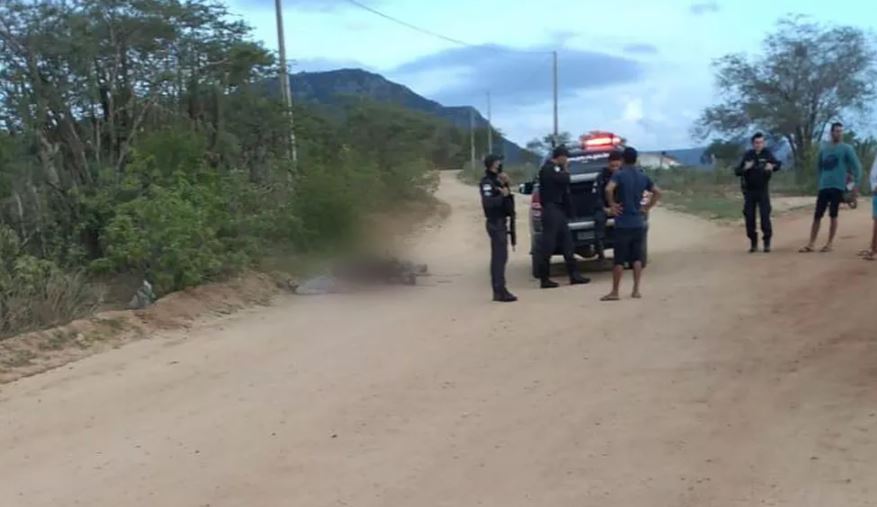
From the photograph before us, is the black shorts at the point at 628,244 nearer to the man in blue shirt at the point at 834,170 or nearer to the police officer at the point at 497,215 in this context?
the police officer at the point at 497,215

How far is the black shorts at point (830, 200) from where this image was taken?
556 inches

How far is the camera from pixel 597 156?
593 inches

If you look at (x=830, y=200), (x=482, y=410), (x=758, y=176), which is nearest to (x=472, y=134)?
(x=758, y=176)

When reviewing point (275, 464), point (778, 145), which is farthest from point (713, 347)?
point (778, 145)

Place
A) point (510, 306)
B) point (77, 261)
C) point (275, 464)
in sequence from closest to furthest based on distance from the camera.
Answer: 1. point (275, 464)
2. point (510, 306)
3. point (77, 261)

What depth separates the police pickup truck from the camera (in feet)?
46.6

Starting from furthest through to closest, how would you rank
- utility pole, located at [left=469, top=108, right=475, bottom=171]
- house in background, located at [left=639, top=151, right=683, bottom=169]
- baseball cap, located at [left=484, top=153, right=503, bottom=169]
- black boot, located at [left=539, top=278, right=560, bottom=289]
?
utility pole, located at [left=469, top=108, right=475, bottom=171] < house in background, located at [left=639, top=151, right=683, bottom=169] < black boot, located at [left=539, top=278, right=560, bottom=289] < baseball cap, located at [left=484, top=153, right=503, bottom=169]

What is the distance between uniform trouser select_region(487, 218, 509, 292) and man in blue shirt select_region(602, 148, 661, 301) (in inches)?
49.5

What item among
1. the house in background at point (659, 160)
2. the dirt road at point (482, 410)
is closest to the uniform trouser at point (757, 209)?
the dirt road at point (482, 410)

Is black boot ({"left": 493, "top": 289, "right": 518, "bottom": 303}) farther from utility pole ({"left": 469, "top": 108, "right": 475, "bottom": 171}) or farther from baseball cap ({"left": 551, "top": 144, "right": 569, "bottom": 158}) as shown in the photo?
utility pole ({"left": 469, "top": 108, "right": 475, "bottom": 171})

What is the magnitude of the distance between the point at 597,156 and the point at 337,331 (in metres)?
6.02

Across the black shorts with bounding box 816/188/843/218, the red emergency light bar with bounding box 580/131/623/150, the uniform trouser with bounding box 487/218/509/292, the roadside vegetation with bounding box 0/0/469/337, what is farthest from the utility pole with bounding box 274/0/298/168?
the black shorts with bounding box 816/188/843/218

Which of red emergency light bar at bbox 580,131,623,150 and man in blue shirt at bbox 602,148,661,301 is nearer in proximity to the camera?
man in blue shirt at bbox 602,148,661,301

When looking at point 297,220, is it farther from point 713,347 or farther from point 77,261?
point 713,347
